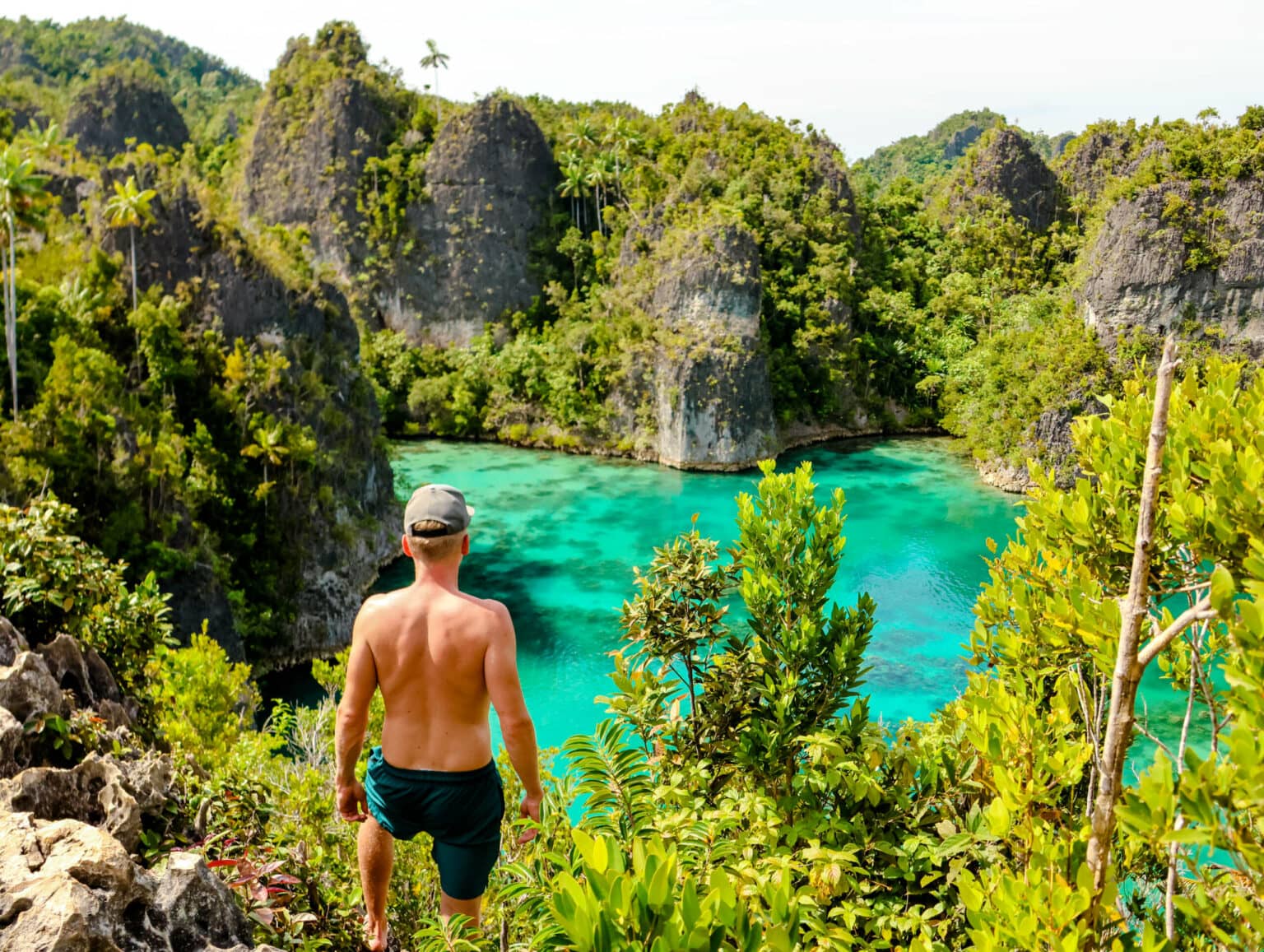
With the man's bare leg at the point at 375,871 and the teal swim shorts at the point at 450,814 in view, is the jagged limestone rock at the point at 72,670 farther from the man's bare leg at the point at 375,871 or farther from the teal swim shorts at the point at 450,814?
the teal swim shorts at the point at 450,814

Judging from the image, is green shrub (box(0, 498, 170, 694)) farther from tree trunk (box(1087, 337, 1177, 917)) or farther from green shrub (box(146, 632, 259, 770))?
tree trunk (box(1087, 337, 1177, 917))


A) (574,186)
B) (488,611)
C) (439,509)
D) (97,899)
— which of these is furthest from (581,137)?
Answer: (97,899)

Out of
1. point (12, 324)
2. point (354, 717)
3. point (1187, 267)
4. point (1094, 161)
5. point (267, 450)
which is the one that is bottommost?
point (267, 450)

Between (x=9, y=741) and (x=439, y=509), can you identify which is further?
(x=9, y=741)

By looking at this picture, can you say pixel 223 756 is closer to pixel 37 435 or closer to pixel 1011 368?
pixel 37 435

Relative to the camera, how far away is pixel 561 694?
2020 centimetres

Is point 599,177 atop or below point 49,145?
atop

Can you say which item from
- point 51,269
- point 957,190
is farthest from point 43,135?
point 957,190

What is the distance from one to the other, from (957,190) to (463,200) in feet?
103

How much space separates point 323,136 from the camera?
49062mm

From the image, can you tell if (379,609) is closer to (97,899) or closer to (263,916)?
(97,899)

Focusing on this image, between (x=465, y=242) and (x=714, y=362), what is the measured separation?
19.0 metres

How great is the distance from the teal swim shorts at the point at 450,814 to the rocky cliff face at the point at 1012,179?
57997mm

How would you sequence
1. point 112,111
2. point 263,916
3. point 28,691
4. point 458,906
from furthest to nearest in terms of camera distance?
1. point 112,111
2. point 28,691
3. point 263,916
4. point 458,906
